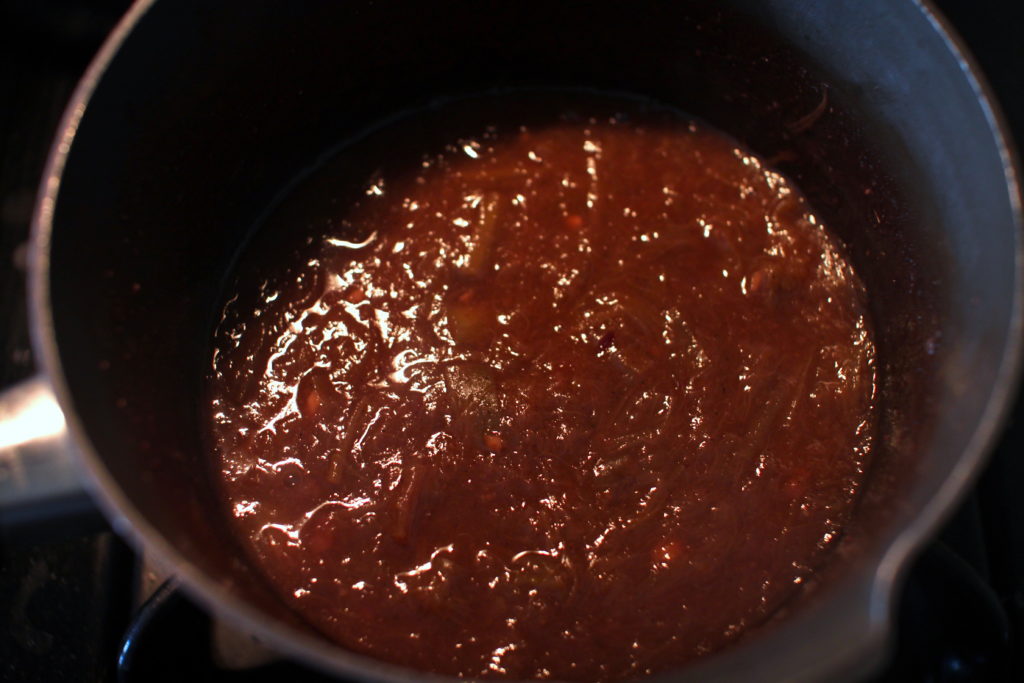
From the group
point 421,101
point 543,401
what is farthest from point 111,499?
point 421,101

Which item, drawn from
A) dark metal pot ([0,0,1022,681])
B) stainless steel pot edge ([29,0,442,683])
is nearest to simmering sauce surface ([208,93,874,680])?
dark metal pot ([0,0,1022,681])

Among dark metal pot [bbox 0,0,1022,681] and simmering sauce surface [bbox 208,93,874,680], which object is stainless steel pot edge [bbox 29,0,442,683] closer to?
dark metal pot [bbox 0,0,1022,681]

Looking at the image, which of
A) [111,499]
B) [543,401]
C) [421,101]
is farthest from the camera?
[421,101]

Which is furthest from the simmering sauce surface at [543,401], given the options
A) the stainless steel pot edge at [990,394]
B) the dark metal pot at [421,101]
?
the stainless steel pot edge at [990,394]

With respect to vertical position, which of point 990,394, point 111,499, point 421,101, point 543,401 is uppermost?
point 421,101

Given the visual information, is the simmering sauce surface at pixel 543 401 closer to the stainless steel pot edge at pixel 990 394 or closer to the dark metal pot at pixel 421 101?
the dark metal pot at pixel 421 101

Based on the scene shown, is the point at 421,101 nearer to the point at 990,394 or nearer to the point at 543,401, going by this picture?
the point at 543,401
